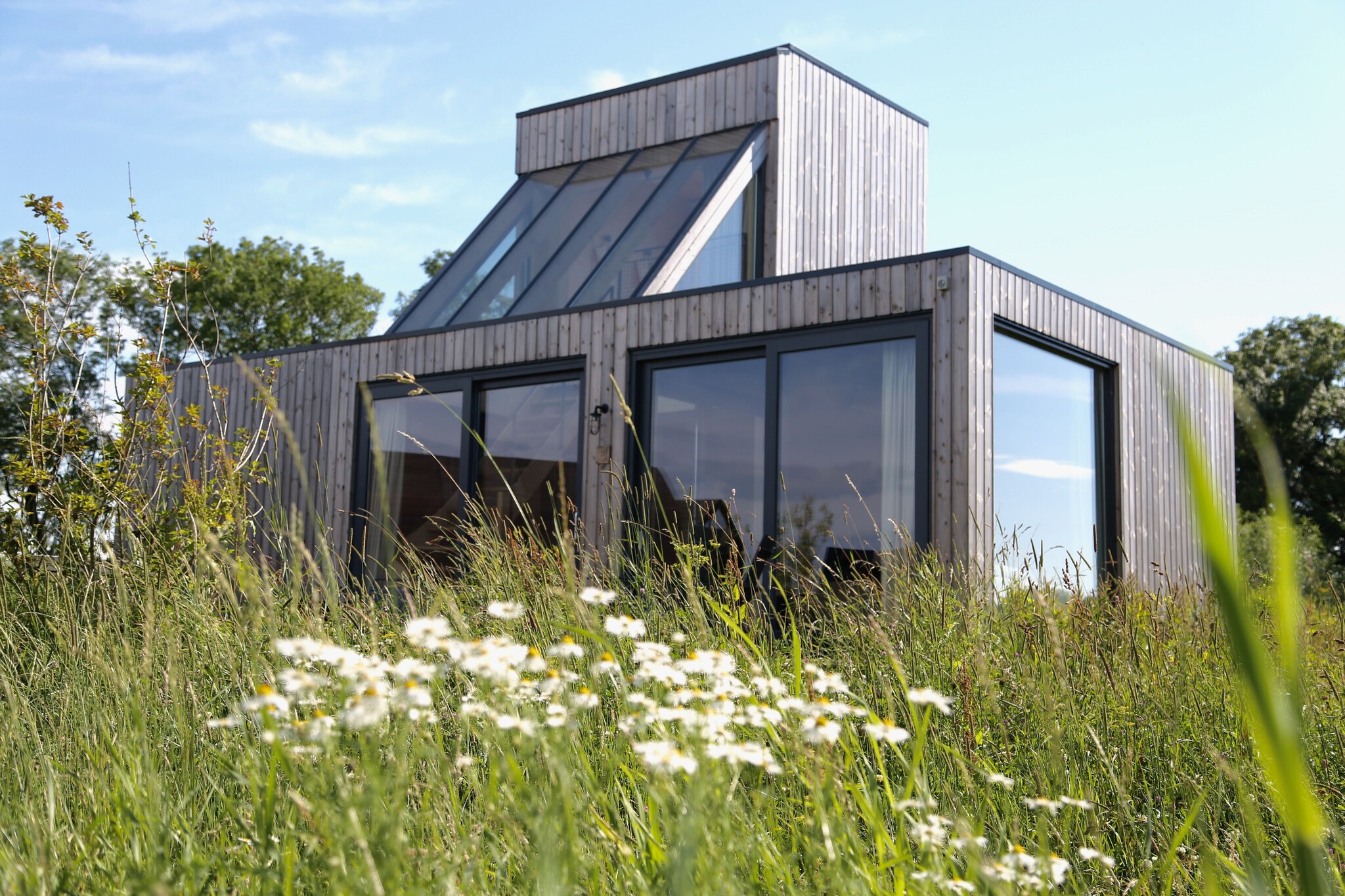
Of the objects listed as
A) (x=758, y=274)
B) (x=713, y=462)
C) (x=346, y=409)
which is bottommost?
(x=713, y=462)

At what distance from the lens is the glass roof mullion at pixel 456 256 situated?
898cm

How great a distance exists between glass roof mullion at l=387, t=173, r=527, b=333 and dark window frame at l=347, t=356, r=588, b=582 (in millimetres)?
610

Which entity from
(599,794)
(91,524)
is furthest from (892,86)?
(599,794)

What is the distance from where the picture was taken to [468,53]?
659cm

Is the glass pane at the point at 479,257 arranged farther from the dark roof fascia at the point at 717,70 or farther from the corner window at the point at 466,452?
the dark roof fascia at the point at 717,70

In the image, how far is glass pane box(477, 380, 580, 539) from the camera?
304 inches

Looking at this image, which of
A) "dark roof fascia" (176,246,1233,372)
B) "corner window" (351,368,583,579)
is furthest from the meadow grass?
"corner window" (351,368,583,579)

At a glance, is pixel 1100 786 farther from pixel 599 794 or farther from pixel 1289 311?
pixel 1289 311

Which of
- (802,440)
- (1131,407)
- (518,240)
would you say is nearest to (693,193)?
(518,240)

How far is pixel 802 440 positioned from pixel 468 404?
2.98m

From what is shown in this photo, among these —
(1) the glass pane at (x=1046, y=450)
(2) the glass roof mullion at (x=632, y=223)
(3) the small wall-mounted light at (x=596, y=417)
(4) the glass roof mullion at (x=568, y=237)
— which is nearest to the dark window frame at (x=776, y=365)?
(3) the small wall-mounted light at (x=596, y=417)

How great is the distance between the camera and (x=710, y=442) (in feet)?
22.9

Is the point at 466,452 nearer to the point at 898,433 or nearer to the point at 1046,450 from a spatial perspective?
the point at 898,433

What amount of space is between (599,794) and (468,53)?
6.15 metres
